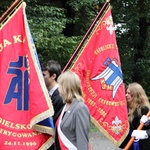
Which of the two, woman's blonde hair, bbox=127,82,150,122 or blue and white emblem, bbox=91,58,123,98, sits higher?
blue and white emblem, bbox=91,58,123,98

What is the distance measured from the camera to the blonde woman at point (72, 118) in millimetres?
3941

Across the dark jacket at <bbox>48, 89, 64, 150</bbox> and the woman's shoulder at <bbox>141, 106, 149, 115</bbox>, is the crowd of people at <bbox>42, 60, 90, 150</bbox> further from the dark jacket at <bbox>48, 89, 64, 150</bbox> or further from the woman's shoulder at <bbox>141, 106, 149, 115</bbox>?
the woman's shoulder at <bbox>141, 106, 149, 115</bbox>

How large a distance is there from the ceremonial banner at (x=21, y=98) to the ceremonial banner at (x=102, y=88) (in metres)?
1.37

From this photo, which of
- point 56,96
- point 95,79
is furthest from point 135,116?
point 56,96

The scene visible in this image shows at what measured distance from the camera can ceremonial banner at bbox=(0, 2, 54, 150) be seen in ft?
15.2

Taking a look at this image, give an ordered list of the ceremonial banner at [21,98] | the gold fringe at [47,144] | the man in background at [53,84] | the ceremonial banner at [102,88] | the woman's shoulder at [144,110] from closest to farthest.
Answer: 1. the ceremonial banner at [21,98]
2. the gold fringe at [47,144]
3. the man in background at [53,84]
4. the woman's shoulder at [144,110]
5. the ceremonial banner at [102,88]

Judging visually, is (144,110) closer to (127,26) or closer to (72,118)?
(72,118)

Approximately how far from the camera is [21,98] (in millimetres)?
4738

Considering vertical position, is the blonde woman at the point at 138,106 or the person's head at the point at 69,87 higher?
the person's head at the point at 69,87

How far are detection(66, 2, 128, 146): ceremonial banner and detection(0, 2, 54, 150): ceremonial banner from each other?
137 cm

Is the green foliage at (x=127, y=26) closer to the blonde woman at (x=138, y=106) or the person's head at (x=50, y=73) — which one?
the blonde woman at (x=138, y=106)

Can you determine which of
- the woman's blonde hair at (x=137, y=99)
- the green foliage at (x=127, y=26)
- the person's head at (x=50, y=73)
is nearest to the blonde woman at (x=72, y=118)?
the person's head at (x=50, y=73)

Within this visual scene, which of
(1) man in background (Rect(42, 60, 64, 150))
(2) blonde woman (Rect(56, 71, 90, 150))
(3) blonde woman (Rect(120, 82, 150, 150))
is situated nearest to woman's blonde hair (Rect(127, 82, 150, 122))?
(3) blonde woman (Rect(120, 82, 150, 150))

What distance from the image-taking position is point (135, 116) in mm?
5648
